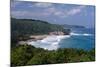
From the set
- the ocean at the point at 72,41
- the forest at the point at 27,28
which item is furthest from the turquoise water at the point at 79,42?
the forest at the point at 27,28

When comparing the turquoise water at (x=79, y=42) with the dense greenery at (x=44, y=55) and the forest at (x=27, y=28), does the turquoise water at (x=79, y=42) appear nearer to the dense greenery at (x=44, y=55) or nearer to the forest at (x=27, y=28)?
the dense greenery at (x=44, y=55)

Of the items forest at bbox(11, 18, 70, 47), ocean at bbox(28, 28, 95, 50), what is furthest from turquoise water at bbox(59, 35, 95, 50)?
forest at bbox(11, 18, 70, 47)

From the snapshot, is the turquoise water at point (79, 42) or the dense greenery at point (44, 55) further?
the turquoise water at point (79, 42)

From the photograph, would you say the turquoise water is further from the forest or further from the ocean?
the forest

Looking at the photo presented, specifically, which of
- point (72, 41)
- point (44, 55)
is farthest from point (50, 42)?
point (72, 41)

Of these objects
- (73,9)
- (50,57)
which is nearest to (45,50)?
(50,57)

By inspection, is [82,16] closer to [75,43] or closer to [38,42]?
[75,43]
